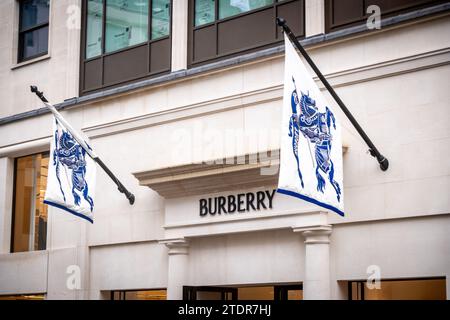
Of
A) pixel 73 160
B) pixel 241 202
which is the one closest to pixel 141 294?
pixel 73 160

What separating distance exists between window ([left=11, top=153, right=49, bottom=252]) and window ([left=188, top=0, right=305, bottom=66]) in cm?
555

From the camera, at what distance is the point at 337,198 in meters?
14.5

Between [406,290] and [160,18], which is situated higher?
[160,18]

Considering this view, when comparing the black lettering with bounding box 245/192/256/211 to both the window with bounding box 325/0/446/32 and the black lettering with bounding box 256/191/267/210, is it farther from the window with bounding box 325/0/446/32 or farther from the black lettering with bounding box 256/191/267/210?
the window with bounding box 325/0/446/32

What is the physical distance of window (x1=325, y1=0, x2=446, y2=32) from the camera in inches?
616

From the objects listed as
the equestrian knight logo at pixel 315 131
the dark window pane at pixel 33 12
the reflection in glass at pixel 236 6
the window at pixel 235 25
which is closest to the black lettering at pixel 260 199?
the equestrian knight logo at pixel 315 131

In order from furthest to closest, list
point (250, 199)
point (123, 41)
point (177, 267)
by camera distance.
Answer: point (123, 41)
point (177, 267)
point (250, 199)

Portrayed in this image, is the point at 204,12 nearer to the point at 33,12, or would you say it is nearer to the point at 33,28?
the point at 33,28

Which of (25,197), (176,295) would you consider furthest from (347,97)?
(25,197)

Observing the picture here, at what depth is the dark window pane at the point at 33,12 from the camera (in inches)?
892

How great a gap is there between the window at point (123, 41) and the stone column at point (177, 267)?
4.00m

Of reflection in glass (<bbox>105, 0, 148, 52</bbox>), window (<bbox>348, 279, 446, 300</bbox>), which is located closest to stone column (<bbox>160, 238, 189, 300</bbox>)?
window (<bbox>348, 279, 446, 300</bbox>)

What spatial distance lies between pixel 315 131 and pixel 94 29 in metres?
8.94

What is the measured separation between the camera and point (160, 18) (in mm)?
19922
